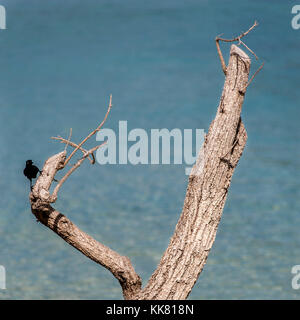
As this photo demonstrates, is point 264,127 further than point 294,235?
Yes

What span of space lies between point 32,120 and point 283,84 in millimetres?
5145

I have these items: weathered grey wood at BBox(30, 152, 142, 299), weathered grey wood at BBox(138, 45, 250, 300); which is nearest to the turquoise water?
weathered grey wood at BBox(30, 152, 142, 299)

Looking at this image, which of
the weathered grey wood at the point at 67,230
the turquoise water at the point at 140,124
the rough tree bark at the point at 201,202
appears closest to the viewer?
the weathered grey wood at the point at 67,230

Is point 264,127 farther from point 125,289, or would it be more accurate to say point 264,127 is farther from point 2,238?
point 125,289

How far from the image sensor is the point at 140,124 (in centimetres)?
1186

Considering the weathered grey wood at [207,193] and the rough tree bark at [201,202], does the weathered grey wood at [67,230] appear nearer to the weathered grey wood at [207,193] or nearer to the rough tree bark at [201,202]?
the rough tree bark at [201,202]

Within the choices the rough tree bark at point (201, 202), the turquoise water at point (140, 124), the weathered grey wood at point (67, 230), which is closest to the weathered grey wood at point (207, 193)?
the rough tree bark at point (201, 202)

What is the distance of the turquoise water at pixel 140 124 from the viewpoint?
23.9 ft

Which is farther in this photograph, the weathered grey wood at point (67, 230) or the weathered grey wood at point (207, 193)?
the weathered grey wood at point (207, 193)

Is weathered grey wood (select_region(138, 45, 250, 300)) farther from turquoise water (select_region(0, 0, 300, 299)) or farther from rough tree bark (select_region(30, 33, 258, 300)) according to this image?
turquoise water (select_region(0, 0, 300, 299))
